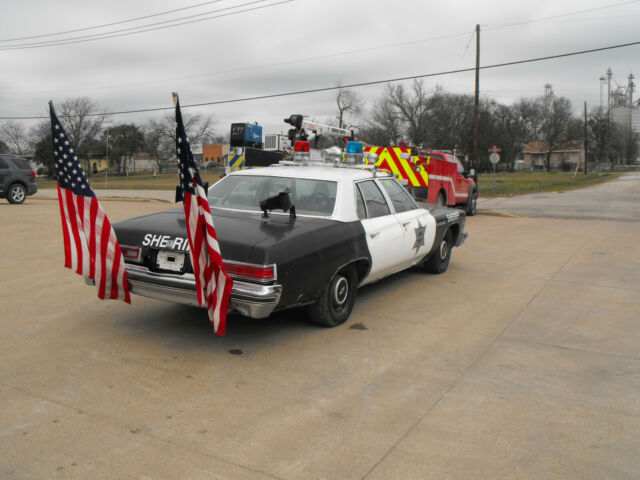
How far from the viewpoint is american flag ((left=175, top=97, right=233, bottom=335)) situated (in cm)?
427

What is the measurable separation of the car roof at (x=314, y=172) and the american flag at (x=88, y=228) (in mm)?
1822

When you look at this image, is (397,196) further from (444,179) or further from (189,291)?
(444,179)

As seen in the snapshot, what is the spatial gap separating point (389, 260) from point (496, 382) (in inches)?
86.6

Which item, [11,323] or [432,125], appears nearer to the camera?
[11,323]

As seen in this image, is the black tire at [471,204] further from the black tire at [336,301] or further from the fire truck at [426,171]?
the black tire at [336,301]

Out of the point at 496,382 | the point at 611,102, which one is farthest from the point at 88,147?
the point at 611,102

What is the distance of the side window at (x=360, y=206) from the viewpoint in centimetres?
581

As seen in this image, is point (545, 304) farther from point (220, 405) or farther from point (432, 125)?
point (432, 125)

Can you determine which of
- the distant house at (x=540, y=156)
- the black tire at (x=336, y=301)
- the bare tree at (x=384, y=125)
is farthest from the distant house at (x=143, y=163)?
the black tire at (x=336, y=301)

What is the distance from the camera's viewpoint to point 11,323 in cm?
538

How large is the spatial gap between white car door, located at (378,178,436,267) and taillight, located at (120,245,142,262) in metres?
2.77

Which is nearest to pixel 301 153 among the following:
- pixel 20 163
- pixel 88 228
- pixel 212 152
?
pixel 88 228

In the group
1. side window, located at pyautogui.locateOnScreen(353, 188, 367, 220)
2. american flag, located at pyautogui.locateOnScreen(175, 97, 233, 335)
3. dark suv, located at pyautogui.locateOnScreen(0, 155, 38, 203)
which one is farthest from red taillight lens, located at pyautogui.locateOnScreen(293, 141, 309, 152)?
dark suv, located at pyautogui.locateOnScreen(0, 155, 38, 203)

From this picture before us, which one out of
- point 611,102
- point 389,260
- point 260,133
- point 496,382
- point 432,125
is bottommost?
point 496,382
